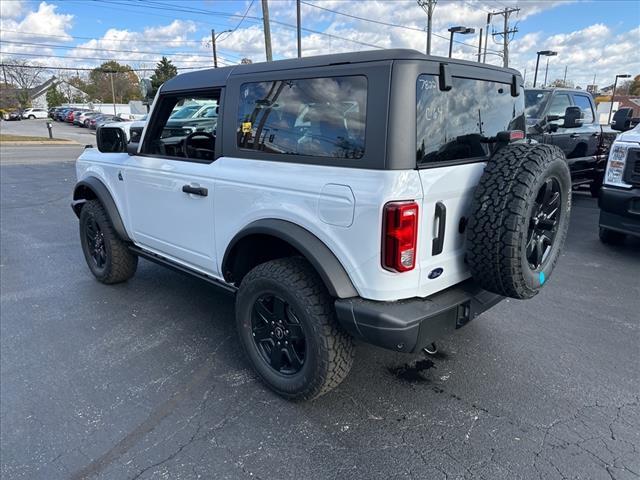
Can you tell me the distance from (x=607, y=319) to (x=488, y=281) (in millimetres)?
2066

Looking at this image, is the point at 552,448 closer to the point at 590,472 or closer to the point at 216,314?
the point at 590,472

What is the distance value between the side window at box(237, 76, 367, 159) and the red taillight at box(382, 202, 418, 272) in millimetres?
360

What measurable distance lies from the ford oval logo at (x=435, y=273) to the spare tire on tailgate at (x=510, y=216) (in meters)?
0.16

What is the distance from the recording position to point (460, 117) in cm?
262

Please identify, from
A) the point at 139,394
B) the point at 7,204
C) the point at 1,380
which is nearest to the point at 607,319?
the point at 139,394

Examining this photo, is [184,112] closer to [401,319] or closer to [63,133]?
[401,319]

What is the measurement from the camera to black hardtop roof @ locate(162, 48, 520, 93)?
2.29 metres

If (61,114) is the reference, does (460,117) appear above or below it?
below

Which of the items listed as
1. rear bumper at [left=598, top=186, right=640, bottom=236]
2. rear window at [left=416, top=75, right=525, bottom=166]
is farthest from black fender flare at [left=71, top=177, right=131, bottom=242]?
rear bumper at [left=598, top=186, right=640, bottom=236]

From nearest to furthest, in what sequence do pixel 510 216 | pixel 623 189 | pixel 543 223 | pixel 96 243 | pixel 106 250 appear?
pixel 510 216 < pixel 543 223 < pixel 106 250 < pixel 96 243 < pixel 623 189

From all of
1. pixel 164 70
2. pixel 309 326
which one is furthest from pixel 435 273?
pixel 164 70

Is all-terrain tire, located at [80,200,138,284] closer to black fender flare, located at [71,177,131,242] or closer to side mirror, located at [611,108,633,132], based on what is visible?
black fender flare, located at [71,177,131,242]

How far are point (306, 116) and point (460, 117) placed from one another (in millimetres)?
868

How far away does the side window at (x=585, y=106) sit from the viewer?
27.1 feet
